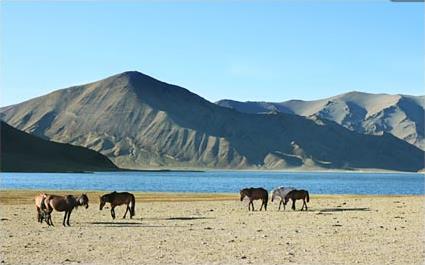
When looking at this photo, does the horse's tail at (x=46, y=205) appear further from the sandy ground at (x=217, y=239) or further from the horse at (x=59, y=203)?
the sandy ground at (x=217, y=239)

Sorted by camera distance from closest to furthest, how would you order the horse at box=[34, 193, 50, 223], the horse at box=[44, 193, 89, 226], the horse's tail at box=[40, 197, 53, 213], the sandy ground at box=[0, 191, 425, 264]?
the sandy ground at box=[0, 191, 425, 264], the horse at box=[44, 193, 89, 226], the horse's tail at box=[40, 197, 53, 213], the horse at box=[34, 193, 50, 223]

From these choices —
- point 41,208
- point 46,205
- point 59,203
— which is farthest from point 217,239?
point 41,208

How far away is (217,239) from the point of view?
74.4ft

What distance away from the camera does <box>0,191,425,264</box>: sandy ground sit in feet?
60.2

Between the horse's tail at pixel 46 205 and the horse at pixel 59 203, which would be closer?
the horse at pixel 59 203

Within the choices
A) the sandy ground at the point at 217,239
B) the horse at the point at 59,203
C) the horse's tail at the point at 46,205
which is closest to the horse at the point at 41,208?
the horse's tail at the point at 46,205

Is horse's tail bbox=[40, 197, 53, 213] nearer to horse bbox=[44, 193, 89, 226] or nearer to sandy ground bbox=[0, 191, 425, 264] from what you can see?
horse bbox=[44, 193, 89, 226]

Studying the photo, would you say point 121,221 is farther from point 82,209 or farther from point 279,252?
point 279,252

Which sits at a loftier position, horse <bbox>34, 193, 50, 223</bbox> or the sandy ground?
horse <bbox>34, 193, 50, 223</bbox>

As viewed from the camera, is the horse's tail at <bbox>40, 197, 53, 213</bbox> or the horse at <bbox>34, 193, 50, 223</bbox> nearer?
the horse's tail at <bbox>40, 197, 53, 213</bbox>

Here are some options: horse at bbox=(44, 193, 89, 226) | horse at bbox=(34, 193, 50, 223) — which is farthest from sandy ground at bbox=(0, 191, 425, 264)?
horse at bbox=(44, 193, 89, 226)

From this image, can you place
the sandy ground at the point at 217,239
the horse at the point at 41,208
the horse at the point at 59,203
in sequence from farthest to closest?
the horse at the point at 41,208
the horse at the point at 59,203
the sandy ground at the point at 217,239

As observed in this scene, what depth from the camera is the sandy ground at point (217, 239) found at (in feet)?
60.2

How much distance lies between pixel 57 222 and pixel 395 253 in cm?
1511
